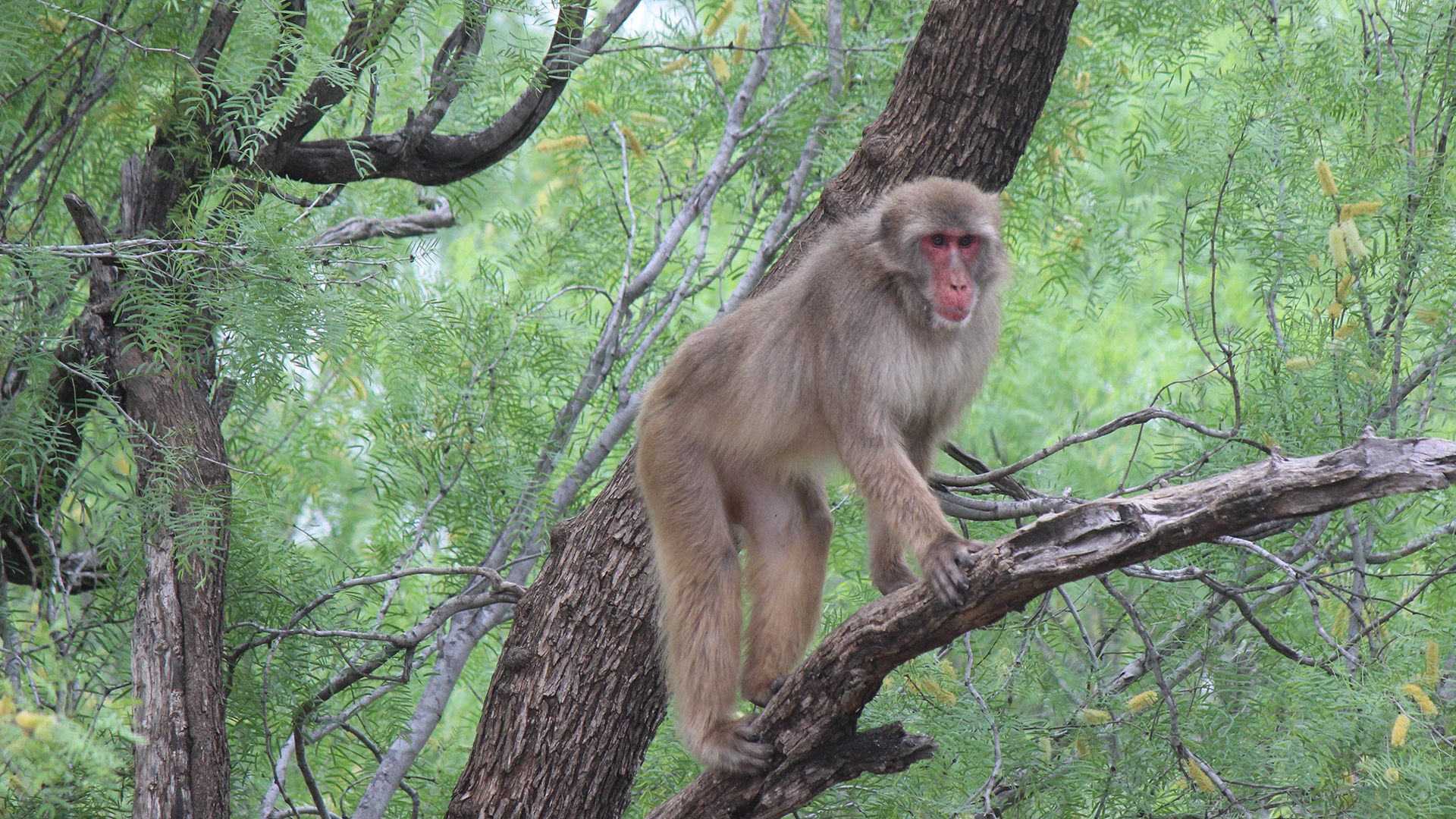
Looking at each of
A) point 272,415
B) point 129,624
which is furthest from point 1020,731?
point 272,415

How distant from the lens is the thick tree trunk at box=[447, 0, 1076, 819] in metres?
5.05

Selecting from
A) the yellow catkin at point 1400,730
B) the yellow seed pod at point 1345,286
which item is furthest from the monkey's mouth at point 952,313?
the yellow catkin at point 1400,730

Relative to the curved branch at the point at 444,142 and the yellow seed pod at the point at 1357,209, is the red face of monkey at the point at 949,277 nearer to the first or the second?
the yellow seed pod at the point at 1357,209

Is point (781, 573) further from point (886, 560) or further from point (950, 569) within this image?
point (950, 569)

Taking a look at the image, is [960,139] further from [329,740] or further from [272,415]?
[272,415]

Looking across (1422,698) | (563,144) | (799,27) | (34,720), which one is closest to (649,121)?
(563,144)

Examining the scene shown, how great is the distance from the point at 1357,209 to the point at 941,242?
2.03 meters

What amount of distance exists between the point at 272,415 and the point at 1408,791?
852cm

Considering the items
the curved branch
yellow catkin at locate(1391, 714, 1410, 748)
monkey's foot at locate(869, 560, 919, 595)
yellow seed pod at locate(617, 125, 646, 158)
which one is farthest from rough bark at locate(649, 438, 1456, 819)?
yellow seed pod at locate(617, 125, 646, 158)

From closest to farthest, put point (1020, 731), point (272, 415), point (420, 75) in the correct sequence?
point (1020, 731)
point (420, 75)
point (272, 415)

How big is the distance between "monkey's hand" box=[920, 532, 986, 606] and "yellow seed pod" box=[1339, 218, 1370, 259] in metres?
2.45

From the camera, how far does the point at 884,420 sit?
432 centimetres

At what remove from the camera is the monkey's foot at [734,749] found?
14.0ft

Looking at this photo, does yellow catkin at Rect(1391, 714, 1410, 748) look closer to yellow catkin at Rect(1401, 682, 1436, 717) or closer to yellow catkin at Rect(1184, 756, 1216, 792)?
yellow catkin at Rect(1401, 682, 1436, 717)
